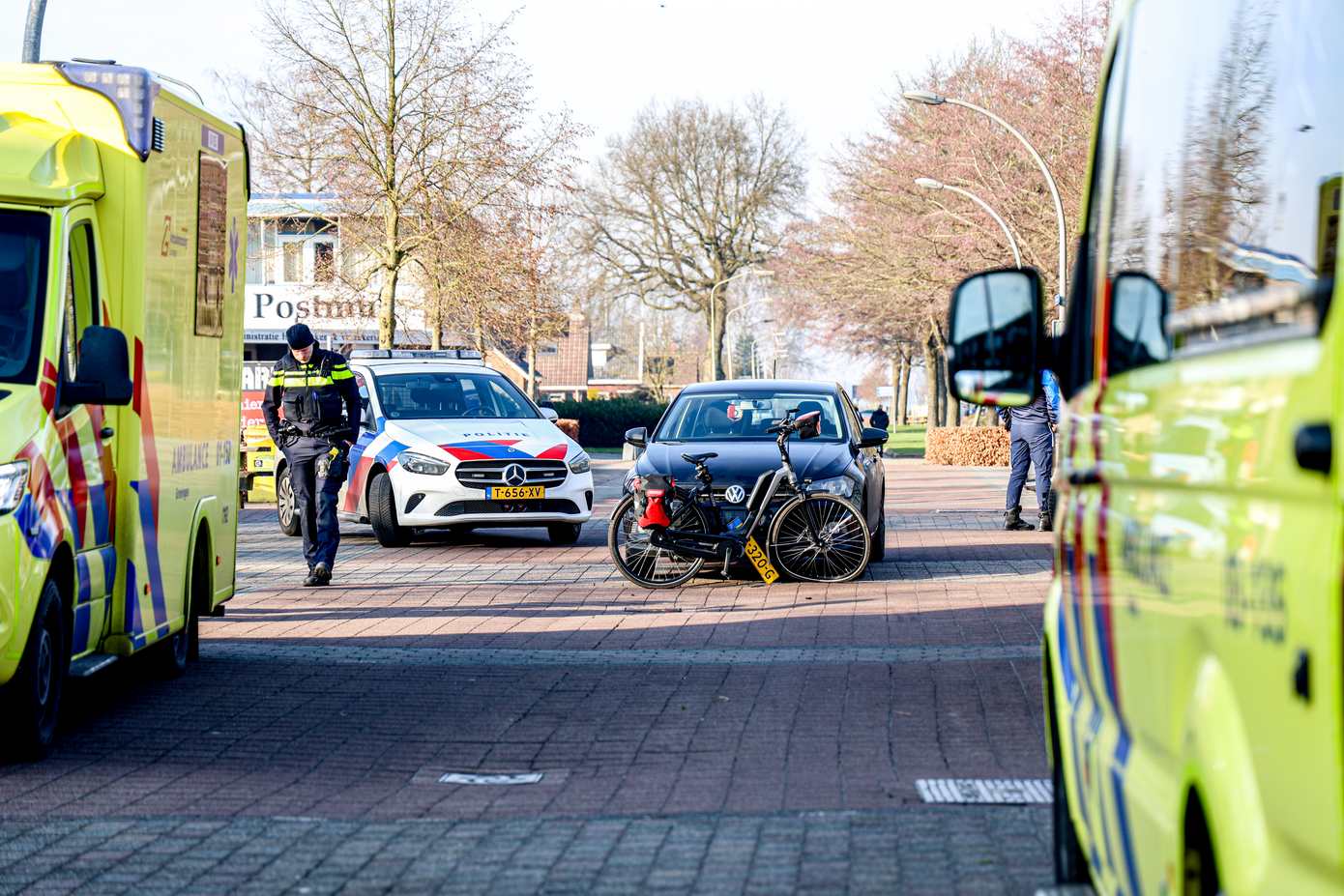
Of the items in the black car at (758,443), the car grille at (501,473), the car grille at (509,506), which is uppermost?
the black car at (758,443)

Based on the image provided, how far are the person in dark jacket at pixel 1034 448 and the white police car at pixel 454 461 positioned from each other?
168 inches

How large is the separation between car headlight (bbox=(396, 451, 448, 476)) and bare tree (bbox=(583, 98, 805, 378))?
43.0 m

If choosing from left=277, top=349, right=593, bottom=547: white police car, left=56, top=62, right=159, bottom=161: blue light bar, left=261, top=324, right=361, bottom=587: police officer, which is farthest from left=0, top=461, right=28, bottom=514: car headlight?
left=277, top=349, right=593, bottom=547: white police car

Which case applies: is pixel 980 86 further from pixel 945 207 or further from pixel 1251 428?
pixel 1251 428

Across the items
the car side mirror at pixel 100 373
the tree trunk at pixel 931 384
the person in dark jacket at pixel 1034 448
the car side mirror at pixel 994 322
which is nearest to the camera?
the car side mirror at pixel 994 322

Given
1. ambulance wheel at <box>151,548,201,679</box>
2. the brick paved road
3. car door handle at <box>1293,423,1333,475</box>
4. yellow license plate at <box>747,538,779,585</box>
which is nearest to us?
car door handle at <box>1293,423,1333,475</box>

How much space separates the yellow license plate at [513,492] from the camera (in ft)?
55.2

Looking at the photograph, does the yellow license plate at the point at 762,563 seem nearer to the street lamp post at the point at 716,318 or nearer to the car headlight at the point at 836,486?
the car headlight at the point at 836,486

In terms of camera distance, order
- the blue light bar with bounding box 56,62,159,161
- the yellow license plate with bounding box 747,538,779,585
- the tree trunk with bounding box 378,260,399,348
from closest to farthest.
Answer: the blue light bar with bounding box 56,62,159,161, the yellow license plate with bounding box 747,538,779,585, the tree trunk with bounding box 378,260,399,348

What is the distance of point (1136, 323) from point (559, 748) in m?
4.57

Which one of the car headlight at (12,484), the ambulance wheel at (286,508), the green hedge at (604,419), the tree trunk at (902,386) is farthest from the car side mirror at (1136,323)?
the tree trunk at (902,386)

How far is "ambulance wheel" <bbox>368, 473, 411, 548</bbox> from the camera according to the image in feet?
56.3

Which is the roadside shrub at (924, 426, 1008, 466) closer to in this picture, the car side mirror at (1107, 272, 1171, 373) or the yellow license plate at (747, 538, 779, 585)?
the yellow license plate at (747, 538, 779, 585)

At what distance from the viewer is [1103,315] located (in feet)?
12.3
